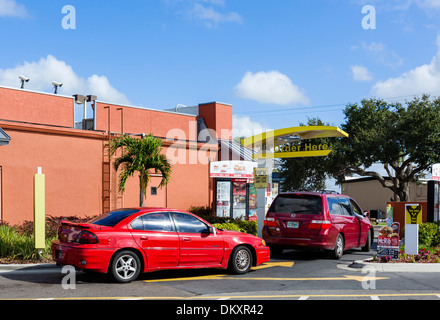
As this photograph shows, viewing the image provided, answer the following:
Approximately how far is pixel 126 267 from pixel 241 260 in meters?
2.76

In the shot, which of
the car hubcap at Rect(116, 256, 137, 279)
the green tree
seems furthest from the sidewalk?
the green tree

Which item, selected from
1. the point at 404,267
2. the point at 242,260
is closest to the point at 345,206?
the point at 404,267

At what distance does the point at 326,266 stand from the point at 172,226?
14.3ft

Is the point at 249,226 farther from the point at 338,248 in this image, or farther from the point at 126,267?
the point at 126,267

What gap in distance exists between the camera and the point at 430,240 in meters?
15.4

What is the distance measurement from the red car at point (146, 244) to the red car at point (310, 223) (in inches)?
103

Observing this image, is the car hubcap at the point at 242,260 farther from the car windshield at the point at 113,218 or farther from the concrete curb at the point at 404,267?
the concrete curb at the point at 404,267

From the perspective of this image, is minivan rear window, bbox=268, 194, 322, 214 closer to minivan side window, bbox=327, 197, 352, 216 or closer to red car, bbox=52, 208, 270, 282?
minivan side window, bbox=327, 197, 352, 216

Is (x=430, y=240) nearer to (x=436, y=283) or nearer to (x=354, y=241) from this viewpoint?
(x=354, y=241)

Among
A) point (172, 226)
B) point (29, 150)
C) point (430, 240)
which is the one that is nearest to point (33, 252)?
point (172, 226)

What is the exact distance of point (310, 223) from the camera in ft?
45.8

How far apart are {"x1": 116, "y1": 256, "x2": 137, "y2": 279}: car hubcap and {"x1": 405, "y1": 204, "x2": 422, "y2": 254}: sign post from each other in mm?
7284

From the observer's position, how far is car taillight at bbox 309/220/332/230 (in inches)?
545
